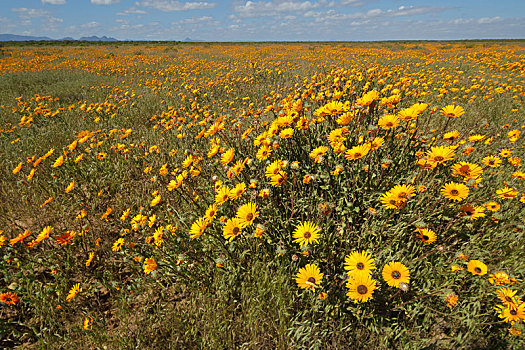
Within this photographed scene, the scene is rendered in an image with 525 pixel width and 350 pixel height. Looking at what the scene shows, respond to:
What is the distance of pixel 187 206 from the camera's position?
3.01 m

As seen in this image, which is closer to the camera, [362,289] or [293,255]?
[362,289]

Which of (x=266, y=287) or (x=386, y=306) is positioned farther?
(x=266, y=287)

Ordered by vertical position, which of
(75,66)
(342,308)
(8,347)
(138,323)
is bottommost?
(8,347)

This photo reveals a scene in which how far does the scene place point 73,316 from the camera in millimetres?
2064

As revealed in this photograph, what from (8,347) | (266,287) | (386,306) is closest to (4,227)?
(8,347)

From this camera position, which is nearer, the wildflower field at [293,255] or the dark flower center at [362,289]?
the dark flower center at [362,289]

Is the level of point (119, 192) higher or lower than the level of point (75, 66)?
lower

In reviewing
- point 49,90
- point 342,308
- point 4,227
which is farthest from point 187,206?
point 49,90

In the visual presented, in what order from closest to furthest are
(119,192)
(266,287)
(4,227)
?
(266,287) < (4,227) < (119,192)

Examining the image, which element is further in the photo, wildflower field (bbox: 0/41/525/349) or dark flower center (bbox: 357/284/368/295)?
→ wildflower field (bbox: 0/41/525/349)

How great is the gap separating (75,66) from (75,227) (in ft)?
54.8

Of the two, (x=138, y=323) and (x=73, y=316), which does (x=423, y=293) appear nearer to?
(x=138, y=323)

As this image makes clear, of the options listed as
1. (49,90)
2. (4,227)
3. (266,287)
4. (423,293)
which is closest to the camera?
(423,293)

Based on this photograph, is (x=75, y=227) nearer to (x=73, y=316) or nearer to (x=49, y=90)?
(x=73, y=316)
